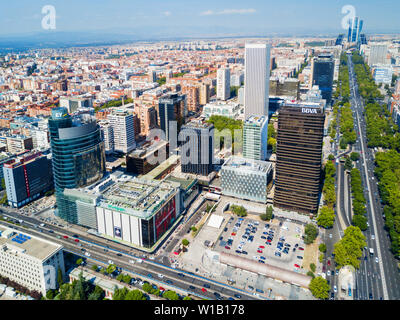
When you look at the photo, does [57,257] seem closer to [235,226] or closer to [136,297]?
[136,297]

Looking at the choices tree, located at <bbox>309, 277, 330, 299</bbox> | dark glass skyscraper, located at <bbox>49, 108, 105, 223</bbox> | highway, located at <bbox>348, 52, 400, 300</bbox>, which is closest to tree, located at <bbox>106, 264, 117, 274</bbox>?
dark glass skyscraper, located at <bbox>49, 108, 105, 223</bbox>

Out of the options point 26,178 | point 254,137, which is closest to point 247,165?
point 254,137

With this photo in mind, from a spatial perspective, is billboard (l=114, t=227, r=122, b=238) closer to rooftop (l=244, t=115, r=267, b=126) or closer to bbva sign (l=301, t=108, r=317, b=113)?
rooftop (l=244, t=115, r=267, b=126)

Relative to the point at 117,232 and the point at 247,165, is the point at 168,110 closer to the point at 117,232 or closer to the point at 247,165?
the point at 247,165

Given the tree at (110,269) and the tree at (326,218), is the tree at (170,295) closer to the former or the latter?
the tree at (110,269)

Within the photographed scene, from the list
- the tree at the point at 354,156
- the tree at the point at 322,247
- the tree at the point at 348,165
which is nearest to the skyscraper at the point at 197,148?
the tree at the point at 322,247

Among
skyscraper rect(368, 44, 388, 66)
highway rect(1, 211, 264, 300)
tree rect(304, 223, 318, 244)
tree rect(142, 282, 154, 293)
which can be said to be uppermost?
skyscraper rect(368, 44, 388, 66)

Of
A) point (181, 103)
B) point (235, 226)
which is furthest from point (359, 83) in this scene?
point (235, 226)
